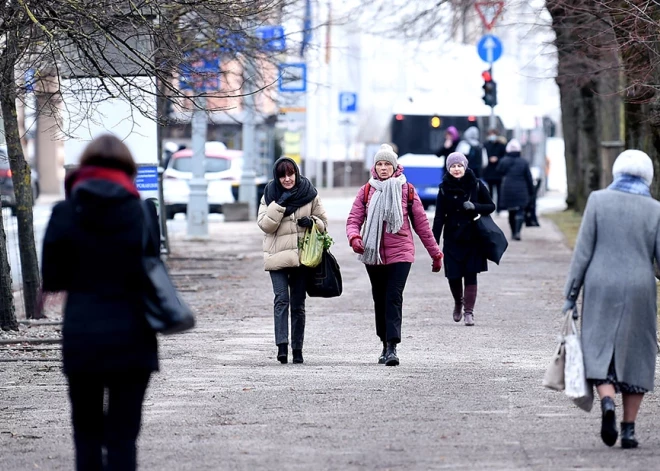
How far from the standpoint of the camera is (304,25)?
21.2 metres

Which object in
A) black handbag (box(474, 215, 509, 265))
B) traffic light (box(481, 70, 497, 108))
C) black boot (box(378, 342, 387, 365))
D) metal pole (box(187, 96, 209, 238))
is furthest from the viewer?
traffic light (box(481, 70, 497, 108))

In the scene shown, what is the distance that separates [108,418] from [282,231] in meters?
5.26

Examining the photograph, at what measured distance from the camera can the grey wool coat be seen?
7.24 m

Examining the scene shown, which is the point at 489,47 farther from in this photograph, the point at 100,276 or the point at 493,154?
the point at 100,276

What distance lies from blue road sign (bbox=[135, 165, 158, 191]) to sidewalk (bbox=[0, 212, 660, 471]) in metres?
3.08

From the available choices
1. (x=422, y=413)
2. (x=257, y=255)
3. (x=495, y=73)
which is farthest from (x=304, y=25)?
(x=495, y=73)

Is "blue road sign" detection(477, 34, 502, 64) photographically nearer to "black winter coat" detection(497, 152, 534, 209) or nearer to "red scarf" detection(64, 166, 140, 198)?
"black winter coat" detection(497, 152, 534, 209)

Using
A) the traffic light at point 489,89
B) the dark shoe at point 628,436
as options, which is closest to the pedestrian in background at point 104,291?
the dark shoe at point 628,436

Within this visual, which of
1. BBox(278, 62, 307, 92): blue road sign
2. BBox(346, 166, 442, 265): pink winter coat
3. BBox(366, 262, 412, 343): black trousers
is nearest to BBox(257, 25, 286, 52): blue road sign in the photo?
BBox(278, 62, 307, 92): blue road sign

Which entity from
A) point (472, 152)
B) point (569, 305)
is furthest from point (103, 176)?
point (472, 152)

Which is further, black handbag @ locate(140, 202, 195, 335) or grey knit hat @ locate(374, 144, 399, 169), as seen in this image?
grey knit hat @ locate(374, 144, 399, 169)

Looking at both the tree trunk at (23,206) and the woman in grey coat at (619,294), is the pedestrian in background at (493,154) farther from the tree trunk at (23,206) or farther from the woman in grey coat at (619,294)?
the woman in grey coat at (619,294)

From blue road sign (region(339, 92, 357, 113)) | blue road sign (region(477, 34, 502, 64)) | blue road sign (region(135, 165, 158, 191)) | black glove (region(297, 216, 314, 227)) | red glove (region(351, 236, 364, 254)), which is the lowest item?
red glove (region(351, 236, 364, 254))

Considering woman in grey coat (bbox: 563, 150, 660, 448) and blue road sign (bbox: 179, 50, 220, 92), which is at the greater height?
blue road sign (bbox: 179, 50, 220, 92)
